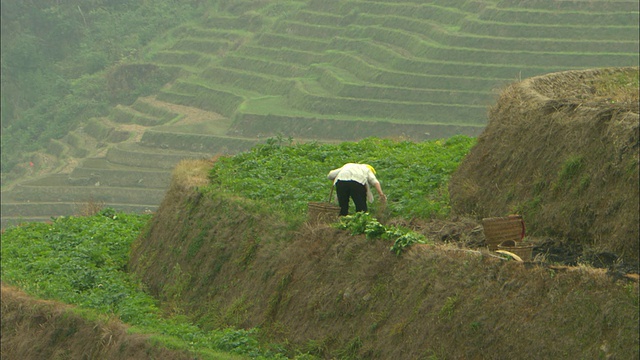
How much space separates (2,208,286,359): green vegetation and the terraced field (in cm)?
1441

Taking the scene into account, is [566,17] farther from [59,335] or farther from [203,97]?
[59,335]

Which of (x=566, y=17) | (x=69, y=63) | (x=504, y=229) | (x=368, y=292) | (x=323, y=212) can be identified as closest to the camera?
(x=504, y=229)

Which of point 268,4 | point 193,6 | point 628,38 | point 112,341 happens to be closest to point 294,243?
point 112,341

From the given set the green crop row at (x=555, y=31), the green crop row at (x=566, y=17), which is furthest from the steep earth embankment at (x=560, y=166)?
the green crop row at (x=566, y=17)

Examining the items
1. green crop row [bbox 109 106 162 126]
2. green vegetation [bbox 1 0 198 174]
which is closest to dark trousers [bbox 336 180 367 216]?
green crop row [bbox 109 106 162 126]

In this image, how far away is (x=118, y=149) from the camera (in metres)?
42.1

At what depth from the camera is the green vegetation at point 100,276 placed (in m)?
13.8

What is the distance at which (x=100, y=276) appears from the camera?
1812 centimetres

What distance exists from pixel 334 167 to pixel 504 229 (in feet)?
22.0

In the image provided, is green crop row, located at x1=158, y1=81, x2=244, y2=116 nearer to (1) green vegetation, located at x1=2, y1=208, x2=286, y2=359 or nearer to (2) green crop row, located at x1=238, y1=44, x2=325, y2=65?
(2) green crop row, located at x1=238, y1=44, x2=325, y2=65

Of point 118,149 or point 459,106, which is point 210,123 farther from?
point 459,106

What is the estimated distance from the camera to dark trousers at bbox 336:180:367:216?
14.0 meters

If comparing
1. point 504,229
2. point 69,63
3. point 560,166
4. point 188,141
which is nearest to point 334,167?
point 560,166

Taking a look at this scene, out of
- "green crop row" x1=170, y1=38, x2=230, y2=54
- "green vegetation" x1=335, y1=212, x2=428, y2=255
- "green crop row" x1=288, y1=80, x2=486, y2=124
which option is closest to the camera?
"green vegetation" x1=335, y1=212, x2=428, y2=255
